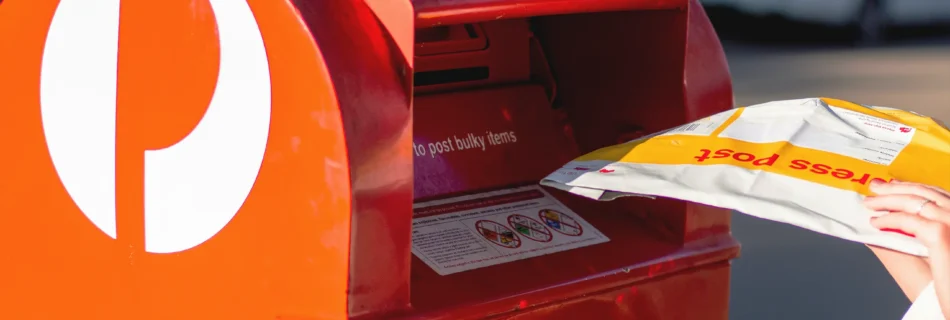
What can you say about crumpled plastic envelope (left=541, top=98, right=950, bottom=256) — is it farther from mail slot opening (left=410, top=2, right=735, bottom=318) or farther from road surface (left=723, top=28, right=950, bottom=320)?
road surface (left=723, top=28, right=950, bottom=320)

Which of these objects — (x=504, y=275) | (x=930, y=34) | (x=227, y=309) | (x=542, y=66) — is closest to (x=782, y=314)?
(x=542, y=66)

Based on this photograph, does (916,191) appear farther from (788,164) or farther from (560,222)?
(560,222)

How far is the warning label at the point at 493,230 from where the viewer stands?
5.72 ft

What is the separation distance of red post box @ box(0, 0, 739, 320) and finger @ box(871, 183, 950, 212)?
487 millimetres

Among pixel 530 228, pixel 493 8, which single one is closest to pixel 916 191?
pixel 493 8

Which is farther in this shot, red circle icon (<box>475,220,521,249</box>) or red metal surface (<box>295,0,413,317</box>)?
red circle icon (<box>475,220,521,249</box>)

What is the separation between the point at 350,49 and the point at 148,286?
50 cm

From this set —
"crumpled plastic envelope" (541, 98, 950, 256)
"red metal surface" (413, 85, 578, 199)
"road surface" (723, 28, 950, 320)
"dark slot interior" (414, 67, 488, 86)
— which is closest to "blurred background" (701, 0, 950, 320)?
"road surface" (723, 28, 950, 320)

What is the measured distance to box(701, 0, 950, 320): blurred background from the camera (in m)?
3.62

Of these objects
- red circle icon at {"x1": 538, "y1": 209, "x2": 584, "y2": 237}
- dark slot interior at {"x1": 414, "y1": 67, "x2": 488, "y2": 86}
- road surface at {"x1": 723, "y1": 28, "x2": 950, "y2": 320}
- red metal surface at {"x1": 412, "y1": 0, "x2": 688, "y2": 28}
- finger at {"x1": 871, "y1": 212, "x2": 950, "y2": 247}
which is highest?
red metal surface at {"x1": 412, "y1": 0, "x2": 688, "y2": 28}

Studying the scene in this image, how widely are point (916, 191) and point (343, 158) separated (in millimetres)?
667

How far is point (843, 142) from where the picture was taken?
1409 millimetres

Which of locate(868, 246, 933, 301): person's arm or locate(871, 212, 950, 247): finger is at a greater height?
locate(871, 212, 950, 247): finger

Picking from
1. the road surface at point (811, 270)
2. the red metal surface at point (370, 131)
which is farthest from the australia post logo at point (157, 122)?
the road surface at point (811, 270)
